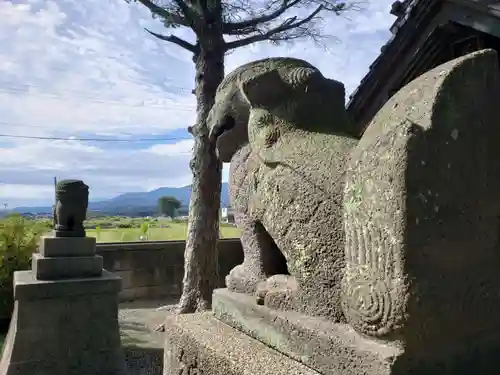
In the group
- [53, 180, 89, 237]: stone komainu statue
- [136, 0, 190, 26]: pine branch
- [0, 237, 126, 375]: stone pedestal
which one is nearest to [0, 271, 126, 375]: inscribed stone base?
[0, 237, 126, 375]: stone pedestal

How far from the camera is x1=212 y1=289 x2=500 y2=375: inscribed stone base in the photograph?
3.64ft

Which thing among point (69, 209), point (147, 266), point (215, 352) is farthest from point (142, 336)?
point (215, 352)

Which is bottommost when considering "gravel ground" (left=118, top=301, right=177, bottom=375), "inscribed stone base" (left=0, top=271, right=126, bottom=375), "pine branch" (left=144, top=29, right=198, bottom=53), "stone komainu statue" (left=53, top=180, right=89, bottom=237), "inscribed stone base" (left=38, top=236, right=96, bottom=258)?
"gravel ground" (left=118, top=301, right=177, bottom=375)

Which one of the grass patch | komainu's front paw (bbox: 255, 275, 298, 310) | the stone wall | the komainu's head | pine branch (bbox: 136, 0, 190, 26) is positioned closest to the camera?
komainu's front paw (bbox: 255, 275, 298, 310)

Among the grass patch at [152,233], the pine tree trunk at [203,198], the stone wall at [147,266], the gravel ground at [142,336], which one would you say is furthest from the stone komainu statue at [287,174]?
the grass patch at [152,233]

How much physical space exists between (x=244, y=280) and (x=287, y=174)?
49 cm

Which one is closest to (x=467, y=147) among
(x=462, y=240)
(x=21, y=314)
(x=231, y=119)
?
(x=462, y=240)

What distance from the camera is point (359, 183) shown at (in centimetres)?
119

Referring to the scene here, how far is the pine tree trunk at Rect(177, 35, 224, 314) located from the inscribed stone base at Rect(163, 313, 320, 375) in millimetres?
4189

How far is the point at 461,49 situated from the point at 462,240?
146 inches

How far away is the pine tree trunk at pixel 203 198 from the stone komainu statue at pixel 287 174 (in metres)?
4.23

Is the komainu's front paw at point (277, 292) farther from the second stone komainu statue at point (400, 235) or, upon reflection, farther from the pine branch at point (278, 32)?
the pine branch at point (278, 32)

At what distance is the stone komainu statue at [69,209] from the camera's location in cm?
472

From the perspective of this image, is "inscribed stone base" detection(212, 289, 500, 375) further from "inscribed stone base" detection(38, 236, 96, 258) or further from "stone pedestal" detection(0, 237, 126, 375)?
"inscribed stone base" detection(38, 236, 96, 258)
